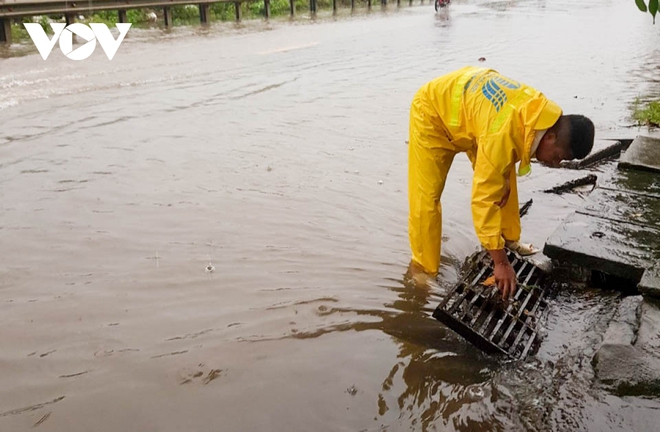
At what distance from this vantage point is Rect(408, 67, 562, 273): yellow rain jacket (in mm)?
2553

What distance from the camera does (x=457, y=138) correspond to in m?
3.02

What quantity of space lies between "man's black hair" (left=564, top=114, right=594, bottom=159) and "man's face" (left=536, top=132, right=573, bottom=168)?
0.04 meters

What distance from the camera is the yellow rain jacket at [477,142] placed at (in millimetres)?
2553

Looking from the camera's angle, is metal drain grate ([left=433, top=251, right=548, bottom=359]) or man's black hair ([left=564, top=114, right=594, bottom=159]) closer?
man's black hair ([left=564, top=114, right=594, bottom=159])

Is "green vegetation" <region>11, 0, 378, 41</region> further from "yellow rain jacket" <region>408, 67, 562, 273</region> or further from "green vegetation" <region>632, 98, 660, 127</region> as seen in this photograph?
"yellow rain jacket" <region>408, 67, 562, 273</region>

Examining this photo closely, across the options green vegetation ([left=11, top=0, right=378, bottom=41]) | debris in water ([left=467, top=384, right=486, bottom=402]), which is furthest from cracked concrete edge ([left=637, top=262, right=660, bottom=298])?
green vegetation ([left=11, top=0, right=378, bottom=41])

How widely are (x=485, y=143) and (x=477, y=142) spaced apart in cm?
32

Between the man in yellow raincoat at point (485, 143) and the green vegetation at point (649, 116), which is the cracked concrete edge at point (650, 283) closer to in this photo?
the man in yellow raincoat at point (485, 143)

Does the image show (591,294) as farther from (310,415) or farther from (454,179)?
(454,179)

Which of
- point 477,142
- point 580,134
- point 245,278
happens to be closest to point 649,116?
point 477,142

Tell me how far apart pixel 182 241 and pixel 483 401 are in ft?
7.84

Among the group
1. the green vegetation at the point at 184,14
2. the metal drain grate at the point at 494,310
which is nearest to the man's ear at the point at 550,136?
the metal drain grate at the point at 494,310

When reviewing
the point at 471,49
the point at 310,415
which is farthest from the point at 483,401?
the point at 471,49

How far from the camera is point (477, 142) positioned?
291 cm
